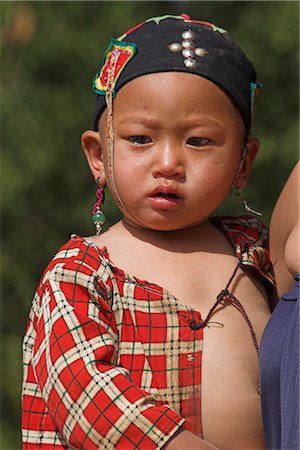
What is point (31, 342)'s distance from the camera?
238 cm

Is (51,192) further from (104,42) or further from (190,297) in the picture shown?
(190,297)

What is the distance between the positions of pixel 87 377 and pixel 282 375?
0.43 m

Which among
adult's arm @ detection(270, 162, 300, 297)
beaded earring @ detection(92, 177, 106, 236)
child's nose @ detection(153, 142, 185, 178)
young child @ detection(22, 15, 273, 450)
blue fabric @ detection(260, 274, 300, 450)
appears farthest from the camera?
beaded earring @ detection(92, 177, 106, 236)

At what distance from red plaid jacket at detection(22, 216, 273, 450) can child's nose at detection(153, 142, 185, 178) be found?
0.25 m

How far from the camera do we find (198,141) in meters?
2.36

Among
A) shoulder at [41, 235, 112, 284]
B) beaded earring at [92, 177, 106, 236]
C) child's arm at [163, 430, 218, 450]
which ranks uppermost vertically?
beaded earring at [92, 177, 106, 236]

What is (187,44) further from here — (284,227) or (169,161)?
(284,227)

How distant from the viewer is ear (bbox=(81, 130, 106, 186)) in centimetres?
257

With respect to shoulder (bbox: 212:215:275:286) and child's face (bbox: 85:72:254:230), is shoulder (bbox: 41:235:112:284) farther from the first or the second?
shoulder (bbox: 212:215:275:286)

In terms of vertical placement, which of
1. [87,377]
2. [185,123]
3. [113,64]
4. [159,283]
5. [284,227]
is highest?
[113,64]

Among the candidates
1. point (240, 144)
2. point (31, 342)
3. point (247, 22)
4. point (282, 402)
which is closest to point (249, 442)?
point (282, 402)

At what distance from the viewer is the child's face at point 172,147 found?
232 centimetres

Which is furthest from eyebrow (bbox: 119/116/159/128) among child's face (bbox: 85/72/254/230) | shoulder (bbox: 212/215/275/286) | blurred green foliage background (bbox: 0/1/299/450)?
blurred green foliage background (bbox: 0/1/299/450)

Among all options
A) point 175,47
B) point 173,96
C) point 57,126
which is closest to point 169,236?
point 173,96
